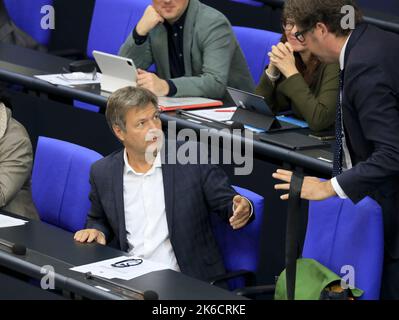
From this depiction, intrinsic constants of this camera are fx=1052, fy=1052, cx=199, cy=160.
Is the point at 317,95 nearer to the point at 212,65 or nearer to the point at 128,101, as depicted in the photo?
the point at 212,65

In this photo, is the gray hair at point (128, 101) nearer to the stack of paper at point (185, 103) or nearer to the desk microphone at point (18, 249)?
the desk microphone at point (18, 249)

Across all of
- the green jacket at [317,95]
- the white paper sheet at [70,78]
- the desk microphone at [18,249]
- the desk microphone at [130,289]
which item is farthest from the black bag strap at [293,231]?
the white paper sheet at [70,78]

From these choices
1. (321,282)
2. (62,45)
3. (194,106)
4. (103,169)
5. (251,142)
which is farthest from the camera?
(62,45)

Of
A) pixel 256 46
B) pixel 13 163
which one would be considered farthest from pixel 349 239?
pixel 256 46

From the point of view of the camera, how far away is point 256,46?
5.48 meters

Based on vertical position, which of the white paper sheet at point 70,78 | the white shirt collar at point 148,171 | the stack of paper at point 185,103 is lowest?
the white shirt collar at point 148,171

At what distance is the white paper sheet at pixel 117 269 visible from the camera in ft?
11.7

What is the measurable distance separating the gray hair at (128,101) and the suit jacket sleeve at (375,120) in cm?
93

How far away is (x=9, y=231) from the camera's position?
4.04m

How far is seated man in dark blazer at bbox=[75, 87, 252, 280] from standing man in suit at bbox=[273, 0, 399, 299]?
1.78 ft

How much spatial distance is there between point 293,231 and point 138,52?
2089 millimetres

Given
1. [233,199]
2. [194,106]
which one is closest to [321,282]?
[233,199]
